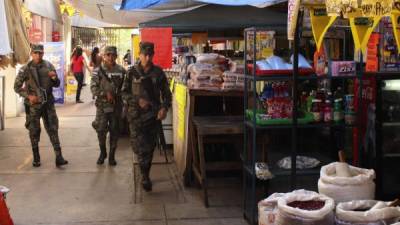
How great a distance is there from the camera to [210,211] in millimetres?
6980

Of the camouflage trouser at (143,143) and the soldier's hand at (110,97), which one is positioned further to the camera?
the soldier's hand at (110,97)

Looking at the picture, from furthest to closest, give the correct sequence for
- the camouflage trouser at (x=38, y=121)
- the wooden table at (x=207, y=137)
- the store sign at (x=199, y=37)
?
the store sign at (x=199, y=37)
the camouflage trouser at (x=38, y=121)
the wooden table at (x=207, y=137)

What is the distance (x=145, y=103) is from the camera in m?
7.89

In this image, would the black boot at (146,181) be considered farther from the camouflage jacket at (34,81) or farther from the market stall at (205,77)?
the camouflage jacket at (34,81)

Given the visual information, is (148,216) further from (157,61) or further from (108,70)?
(108,70)

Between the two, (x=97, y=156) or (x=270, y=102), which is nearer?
(x=270, y=102)

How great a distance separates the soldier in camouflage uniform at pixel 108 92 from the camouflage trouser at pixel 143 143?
182 cm

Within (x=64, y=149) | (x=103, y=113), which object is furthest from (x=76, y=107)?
(x=103, y=113)

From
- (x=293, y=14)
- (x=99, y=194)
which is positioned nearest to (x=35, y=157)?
(x=99, y=194)

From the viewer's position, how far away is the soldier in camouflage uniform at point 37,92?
924 centimetres

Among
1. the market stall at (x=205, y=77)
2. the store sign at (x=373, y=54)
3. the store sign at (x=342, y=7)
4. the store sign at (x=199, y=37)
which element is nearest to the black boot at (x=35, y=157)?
the market stall at (x=205, y=77)

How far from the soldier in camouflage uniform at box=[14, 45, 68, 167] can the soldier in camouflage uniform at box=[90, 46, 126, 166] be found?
67 centimetres

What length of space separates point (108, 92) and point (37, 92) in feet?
3.64

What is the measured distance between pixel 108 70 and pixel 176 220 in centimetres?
385
